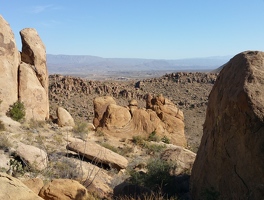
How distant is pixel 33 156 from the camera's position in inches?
470

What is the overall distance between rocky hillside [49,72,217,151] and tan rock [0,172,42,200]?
2622cm

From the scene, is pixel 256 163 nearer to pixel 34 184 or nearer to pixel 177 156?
pixel 34 184

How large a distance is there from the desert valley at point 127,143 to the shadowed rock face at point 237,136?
19mm

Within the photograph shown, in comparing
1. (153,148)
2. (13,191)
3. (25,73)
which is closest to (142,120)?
(153,148)

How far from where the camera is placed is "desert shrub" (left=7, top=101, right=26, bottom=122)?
18078 millimetres

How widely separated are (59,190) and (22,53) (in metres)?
15.9

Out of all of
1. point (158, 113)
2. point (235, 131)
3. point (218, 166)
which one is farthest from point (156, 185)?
point (158, 113)

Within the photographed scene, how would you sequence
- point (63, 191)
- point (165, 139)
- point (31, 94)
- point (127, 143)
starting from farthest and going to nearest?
point (165, 139), point (31, 94), point (127, 143), point (63, 191)

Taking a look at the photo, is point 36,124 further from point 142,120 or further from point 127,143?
point 142,120

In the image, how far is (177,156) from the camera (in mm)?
13266

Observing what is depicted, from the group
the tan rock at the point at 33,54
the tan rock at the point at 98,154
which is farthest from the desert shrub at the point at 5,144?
the tan rock at the point at 33,54

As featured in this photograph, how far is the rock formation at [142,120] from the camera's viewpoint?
772 inches

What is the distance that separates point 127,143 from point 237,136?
40.4ft

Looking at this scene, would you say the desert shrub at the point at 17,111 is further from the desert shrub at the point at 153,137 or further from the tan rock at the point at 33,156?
the desert shrub at the point at 153,137
